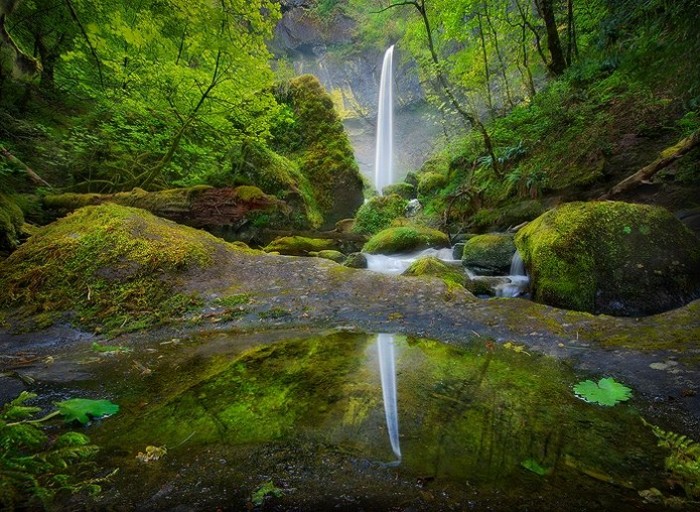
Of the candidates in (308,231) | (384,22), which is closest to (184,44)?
(308,231)

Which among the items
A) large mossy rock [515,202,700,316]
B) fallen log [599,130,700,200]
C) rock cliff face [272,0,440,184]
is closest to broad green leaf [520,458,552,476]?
large mossy rock [515,202,700,316]

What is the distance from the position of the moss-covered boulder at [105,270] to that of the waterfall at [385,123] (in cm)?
2678

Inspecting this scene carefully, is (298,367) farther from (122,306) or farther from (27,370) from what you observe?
(122,306)

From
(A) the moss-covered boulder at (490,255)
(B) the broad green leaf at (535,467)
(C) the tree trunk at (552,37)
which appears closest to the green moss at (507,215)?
(A) the moss-covered boulder at (490,255)

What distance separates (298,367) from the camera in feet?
8.19

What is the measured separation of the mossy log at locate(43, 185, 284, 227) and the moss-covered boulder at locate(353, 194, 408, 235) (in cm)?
449

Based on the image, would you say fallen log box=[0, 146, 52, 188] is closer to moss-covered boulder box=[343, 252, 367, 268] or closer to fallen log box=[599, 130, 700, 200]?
moss-covered boulder box=[343, 252, 367, 268]

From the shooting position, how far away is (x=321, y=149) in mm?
14867

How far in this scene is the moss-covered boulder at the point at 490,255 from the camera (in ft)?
21.5

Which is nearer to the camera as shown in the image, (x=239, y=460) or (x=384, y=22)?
(x=239, y=460)

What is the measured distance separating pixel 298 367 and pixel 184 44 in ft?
25.4

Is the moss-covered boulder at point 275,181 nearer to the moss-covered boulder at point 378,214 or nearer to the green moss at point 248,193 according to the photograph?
the green moss at point 248,193

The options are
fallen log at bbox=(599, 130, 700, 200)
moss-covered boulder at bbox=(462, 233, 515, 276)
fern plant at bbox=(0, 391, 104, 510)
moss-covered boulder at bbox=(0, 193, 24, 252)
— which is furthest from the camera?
moss-covered boulder at bbox=(462, 233, 515, 276)

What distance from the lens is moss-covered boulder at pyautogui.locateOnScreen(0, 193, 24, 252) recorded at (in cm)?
426
